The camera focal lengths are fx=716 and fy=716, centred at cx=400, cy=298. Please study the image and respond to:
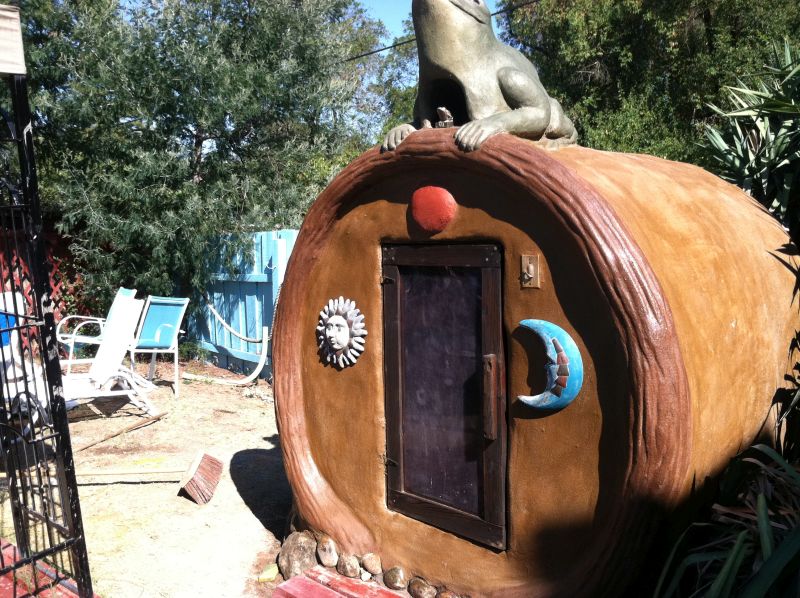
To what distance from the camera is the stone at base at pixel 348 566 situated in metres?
3.48

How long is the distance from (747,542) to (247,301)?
731cm

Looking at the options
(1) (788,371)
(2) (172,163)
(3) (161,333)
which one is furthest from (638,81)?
(1) (788,371)

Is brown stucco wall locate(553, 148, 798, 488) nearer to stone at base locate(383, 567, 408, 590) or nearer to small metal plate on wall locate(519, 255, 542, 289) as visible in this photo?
small metal plate on wall locate(519, 255, 542, 289)

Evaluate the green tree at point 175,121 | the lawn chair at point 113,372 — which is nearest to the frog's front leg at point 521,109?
the lawn chair at point 113,372

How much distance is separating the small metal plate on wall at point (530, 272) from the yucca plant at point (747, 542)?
957 mm

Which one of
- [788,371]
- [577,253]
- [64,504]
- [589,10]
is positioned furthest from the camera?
[589,10]

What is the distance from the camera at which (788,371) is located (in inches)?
120

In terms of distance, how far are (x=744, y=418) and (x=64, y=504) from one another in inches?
116

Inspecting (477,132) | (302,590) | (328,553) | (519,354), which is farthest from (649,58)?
(302,590)

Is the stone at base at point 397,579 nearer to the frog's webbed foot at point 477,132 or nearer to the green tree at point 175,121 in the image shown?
the frog's webbed foot at point 477,132

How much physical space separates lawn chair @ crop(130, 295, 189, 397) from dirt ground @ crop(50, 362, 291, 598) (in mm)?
682

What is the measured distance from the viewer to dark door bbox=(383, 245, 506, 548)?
2965mm

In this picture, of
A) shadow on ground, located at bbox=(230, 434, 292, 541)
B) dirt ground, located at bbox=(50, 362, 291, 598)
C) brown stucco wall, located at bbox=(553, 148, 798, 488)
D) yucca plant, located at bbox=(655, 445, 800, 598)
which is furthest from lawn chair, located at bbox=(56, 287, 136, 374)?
yucca plant, located at bbox=(655, 445, 800, 598)

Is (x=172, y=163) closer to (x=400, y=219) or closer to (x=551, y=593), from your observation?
(x=400, y=219)
